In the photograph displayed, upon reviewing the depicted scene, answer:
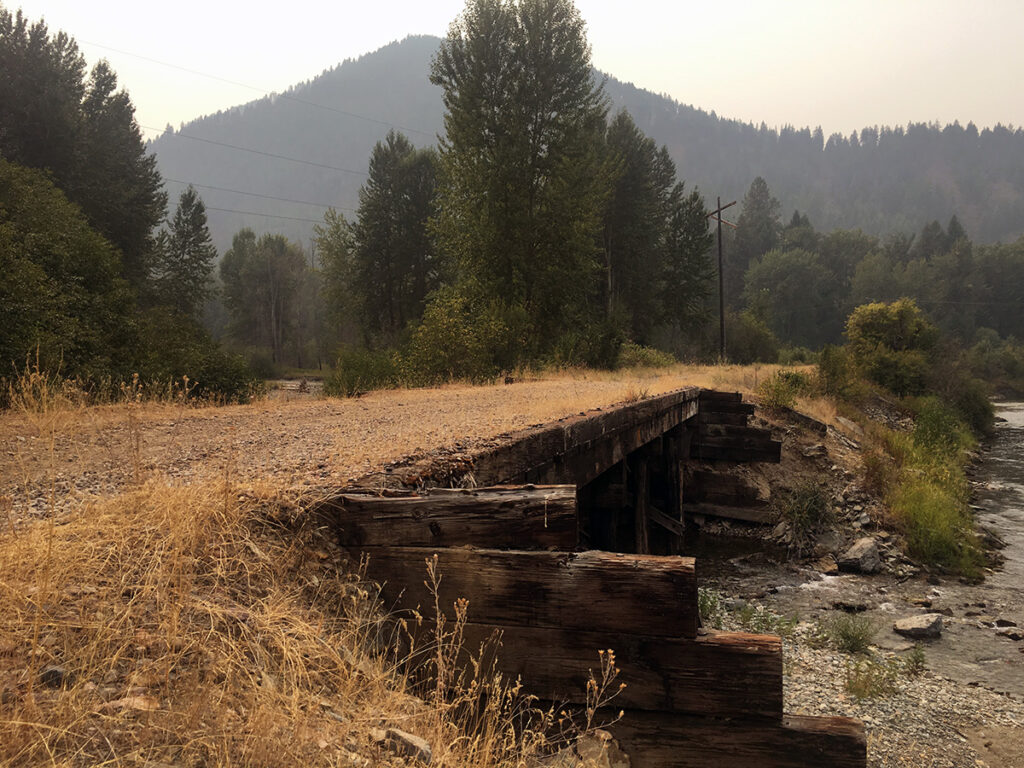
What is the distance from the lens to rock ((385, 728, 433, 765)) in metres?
2.03

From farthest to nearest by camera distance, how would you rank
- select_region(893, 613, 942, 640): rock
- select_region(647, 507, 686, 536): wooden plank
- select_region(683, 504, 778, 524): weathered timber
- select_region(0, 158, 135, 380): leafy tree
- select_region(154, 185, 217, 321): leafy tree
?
select_region(154, 185, 217, 321): leafy tree → select_region(683, 504, 778, 524): weathered timber → select_region(647, 507, 686, 536): wooden plank → select_region(0, 158, 135, 380): leafy tree → select_region(893, 613, 942, 640): rock

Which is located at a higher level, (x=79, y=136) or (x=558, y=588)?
(x=79, y=136)

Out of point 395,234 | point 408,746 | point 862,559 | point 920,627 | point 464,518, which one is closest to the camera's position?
point 408,746

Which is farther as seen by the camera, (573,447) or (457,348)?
(457,348)

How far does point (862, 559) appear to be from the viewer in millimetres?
11039

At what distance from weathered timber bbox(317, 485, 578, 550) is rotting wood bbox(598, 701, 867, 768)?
0.84m

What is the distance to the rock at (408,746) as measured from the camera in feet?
6.65

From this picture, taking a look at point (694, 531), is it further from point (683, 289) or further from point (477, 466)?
point (683, 289)

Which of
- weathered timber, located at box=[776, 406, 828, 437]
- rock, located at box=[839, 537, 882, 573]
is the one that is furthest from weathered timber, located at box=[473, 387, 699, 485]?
weathered timber, located at box=[776, 406, 828, 437]

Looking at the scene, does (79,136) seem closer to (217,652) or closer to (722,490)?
(722,490)

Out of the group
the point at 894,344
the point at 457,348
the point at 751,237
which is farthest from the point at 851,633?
the point at 751,237

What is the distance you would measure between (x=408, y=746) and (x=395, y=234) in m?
39.6

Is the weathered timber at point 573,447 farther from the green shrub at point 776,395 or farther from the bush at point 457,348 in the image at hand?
the green shrub at point 776,395

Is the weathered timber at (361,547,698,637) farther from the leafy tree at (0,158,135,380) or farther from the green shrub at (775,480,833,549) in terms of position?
the green shrub at (775,480,833,549)
